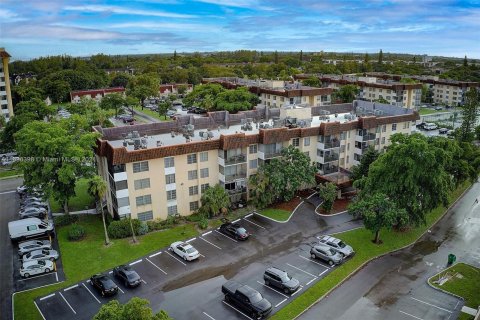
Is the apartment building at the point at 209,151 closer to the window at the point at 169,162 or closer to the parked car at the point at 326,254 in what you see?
the window at the point at 169,162

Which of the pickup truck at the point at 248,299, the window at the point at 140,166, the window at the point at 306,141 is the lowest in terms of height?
the pickup truck at the point at 248,299

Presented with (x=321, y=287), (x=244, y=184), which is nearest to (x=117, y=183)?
Answer: (x=244, y=184)

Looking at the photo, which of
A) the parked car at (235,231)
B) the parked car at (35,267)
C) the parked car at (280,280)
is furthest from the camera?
the parked car at (235,231)

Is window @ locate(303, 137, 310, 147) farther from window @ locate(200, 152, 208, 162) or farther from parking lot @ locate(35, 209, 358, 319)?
parking lot @ locate(35, 209, 358, 319)

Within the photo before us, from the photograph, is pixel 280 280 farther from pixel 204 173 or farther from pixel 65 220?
pixel 65 220

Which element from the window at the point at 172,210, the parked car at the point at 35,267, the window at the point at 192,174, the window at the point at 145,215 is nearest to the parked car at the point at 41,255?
the parked car at the point at 35,267

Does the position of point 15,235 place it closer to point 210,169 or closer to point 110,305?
point 210,169

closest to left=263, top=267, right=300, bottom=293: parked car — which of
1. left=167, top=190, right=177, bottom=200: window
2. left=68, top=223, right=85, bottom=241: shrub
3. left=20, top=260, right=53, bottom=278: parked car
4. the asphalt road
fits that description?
the asphalt road
